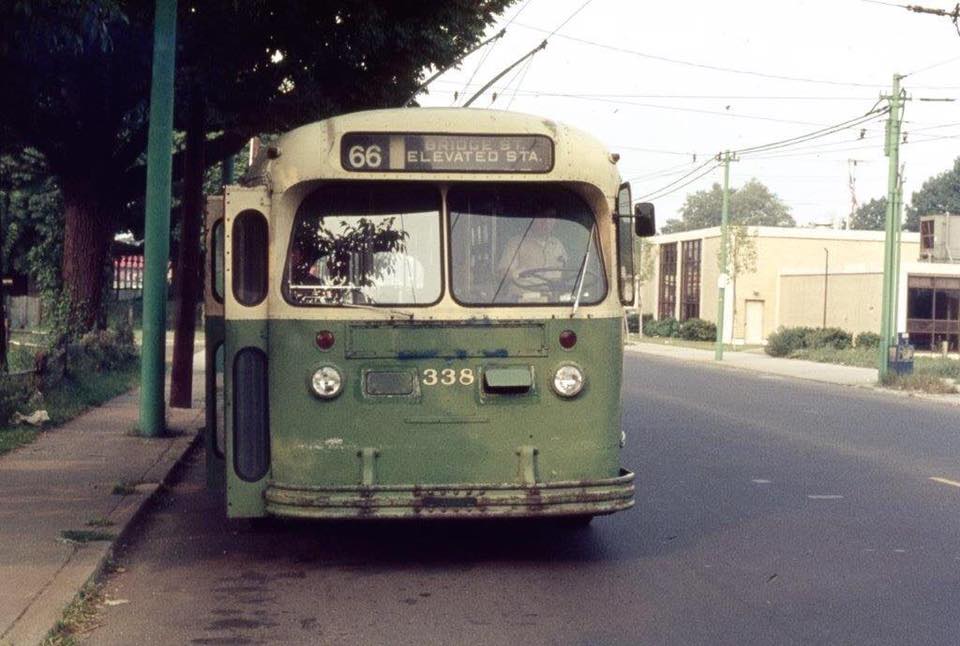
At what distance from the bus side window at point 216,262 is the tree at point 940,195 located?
366 ft

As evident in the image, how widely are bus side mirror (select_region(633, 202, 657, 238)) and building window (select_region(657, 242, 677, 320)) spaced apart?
7143 cm

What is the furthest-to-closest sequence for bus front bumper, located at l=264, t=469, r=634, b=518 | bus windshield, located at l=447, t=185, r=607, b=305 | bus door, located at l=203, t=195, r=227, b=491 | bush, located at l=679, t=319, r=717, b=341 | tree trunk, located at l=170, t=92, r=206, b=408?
bush, located at l=679, t=319, r=717, b=341 < tree trunk, located at l=170, t=92, r=206, b=408 < bus door, located at l=203, t=195, r=227, b=491 < bus windshield, located at l=447, t=185, r=607, b=305 < bus front bumper, located at l=264, t=469, r=634, b=518

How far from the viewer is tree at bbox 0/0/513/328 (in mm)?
16359

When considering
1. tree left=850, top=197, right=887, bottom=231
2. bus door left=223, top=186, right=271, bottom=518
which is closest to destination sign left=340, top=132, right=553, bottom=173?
bus door left=223, top=186, right=271, bottom=518

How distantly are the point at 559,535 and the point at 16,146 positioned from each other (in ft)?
56.9

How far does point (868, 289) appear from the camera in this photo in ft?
183

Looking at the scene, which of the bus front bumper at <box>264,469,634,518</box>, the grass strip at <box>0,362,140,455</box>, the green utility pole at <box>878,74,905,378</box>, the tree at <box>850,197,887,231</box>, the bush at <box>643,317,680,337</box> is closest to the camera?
the bus front bumper at <box>264,469,634,518</box>

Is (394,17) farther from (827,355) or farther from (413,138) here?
(827,355)

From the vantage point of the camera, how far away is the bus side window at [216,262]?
30.7ft

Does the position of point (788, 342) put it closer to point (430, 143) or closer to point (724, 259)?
point (724, 259)

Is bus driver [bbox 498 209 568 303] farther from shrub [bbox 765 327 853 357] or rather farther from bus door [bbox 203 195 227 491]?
shrub [bbox 765 327 853 357]

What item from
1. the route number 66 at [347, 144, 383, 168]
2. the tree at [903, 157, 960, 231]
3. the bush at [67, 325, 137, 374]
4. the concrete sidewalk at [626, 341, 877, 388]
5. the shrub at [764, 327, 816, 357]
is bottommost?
the concrete sidewalk at [626, 341, 877, 388]

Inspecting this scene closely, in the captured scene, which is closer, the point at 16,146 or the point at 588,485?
the point at 588,485

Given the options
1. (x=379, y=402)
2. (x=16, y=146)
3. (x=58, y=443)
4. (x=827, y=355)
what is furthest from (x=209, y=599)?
(x=827, y=355)
